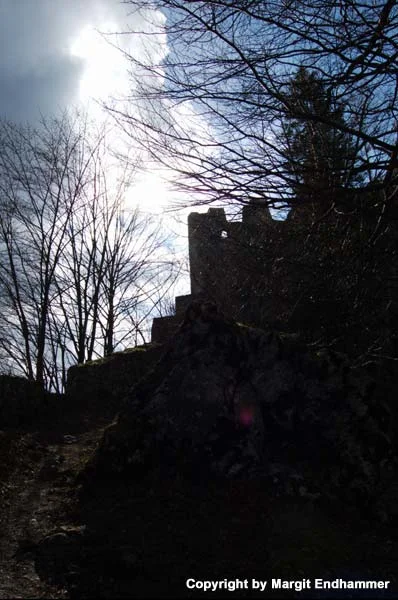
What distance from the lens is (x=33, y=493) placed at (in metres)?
5.32

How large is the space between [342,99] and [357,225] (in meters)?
1.90

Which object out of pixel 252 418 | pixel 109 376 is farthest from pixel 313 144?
pixel 109 376

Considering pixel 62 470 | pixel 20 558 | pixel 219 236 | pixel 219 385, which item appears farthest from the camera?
pixel 219 236

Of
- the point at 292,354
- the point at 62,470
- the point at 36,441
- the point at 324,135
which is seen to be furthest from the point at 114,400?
the point at 324,135

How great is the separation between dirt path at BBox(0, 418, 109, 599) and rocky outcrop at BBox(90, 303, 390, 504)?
26.5 inches

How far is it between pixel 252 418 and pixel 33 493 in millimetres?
2315

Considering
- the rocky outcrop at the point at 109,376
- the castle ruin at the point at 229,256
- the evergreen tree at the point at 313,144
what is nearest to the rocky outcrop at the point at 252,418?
the castle ruin at the point at 229,256

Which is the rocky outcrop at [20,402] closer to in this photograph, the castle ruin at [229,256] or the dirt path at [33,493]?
the dirt path at [33,493]

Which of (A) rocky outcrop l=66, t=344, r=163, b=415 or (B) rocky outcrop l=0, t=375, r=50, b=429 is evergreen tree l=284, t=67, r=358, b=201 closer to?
Answer: (B) rocky outcrop l=0, t=375, r=50, b=429

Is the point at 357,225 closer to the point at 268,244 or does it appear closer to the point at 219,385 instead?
the point at 268,244

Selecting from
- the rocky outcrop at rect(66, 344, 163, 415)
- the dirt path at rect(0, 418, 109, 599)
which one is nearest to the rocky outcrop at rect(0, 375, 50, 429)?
the dirt path at rect(0, 418, 109, 599)

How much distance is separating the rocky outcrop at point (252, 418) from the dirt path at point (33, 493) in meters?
0.67

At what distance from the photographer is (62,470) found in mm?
6145

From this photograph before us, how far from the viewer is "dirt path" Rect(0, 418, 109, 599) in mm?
3371
